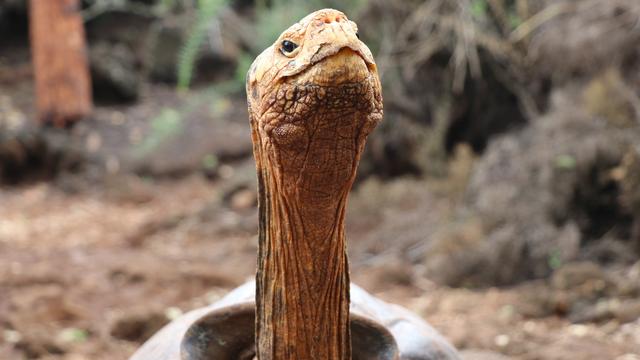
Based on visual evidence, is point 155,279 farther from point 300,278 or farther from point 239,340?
point 300,278

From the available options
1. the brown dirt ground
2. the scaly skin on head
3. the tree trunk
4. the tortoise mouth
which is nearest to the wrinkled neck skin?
the scaly skin on head

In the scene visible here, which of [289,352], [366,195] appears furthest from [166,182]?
[289,352]

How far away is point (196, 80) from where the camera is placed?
1181 cm

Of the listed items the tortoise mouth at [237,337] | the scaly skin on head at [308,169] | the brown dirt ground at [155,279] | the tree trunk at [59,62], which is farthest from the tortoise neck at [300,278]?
the tree trunk at [59,62]

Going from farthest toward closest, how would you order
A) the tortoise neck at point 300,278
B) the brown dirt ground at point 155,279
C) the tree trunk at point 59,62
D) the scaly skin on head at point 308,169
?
the tree trunk at point 59,62 → the brown dirt ground at point 155,279 → the tortoise neck at point 300,278 → the scaly skin on head at point 308,169

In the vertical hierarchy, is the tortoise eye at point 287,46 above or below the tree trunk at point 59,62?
below

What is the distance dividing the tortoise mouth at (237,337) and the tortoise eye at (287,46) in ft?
2.60

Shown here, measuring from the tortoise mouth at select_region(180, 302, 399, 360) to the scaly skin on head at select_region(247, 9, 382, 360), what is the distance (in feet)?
0.76

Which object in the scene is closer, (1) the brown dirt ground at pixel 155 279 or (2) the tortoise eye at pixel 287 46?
(2) the tortoise eye at pixel 287 46

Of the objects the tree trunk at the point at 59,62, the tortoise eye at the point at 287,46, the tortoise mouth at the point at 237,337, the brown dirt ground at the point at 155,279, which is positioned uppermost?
the tree trunk at the point at 59,62

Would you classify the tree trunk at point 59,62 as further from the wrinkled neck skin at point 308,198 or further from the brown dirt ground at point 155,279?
the wrinkled neck skin at point 308,198

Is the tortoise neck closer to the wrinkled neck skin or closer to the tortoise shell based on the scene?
the wrinkled neck skin

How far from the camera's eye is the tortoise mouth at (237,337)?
214cm

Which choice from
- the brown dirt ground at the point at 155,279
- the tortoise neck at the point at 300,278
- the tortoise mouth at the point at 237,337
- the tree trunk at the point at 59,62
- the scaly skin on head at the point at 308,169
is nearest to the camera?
the scaly skin on head at the point at 308,169
